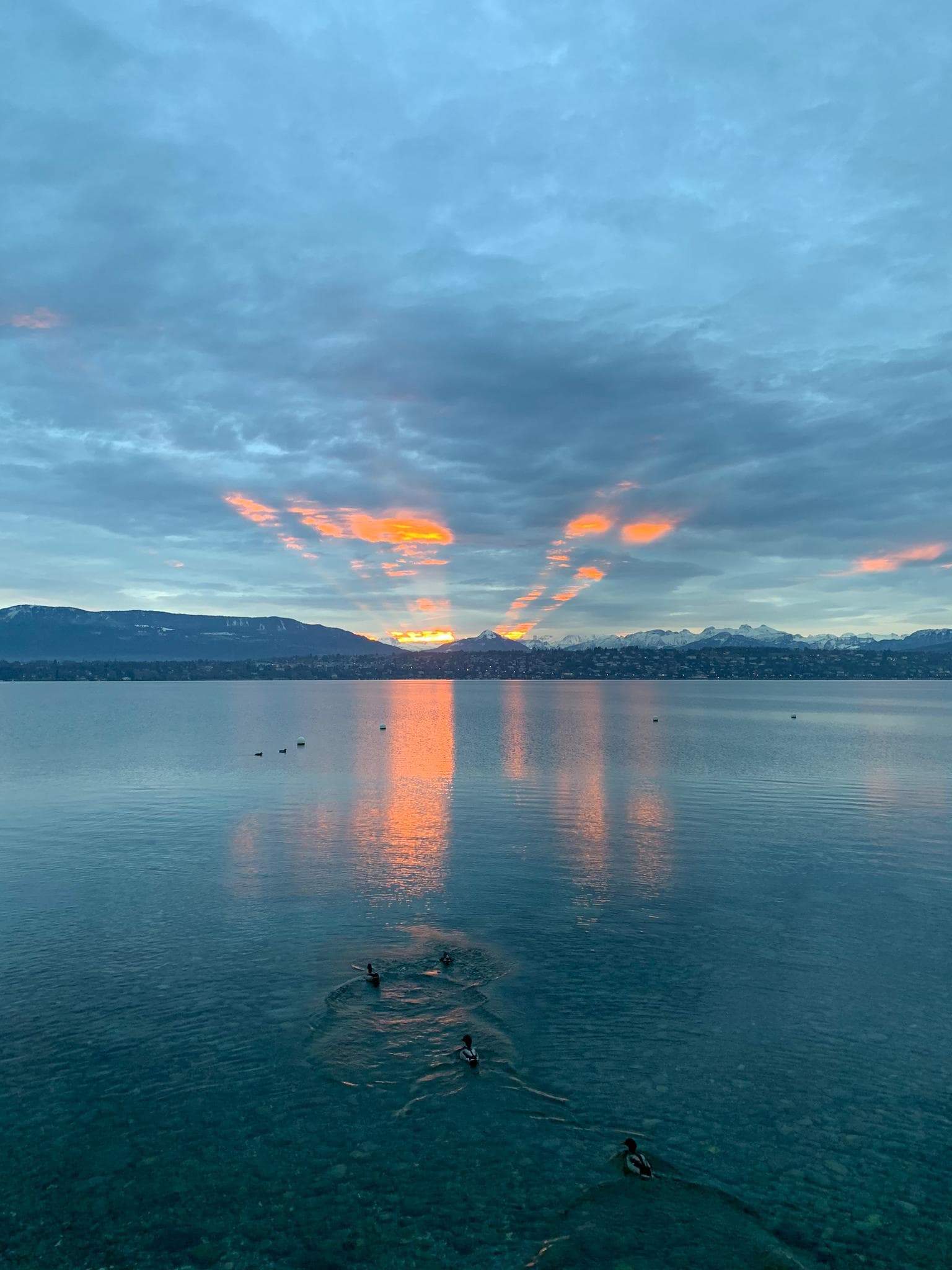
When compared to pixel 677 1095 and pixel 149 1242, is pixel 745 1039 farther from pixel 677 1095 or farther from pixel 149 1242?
pixel 149 1242

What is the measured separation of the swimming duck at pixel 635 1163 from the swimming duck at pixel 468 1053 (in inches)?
245

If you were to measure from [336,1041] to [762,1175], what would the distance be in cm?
1459

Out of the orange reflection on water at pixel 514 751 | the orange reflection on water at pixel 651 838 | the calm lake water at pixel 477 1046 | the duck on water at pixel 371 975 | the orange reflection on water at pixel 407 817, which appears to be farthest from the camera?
the orange reflection on water at pixel 514 751

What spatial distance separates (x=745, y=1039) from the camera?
27.9 m

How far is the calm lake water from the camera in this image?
1947cm

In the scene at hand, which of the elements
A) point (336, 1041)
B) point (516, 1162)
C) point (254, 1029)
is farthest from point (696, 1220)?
point (254, 1029)

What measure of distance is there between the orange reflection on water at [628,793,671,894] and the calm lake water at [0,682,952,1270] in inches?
20.3

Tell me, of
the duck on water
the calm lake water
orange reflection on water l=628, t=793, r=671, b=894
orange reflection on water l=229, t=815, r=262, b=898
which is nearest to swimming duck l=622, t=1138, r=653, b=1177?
the calm lake water

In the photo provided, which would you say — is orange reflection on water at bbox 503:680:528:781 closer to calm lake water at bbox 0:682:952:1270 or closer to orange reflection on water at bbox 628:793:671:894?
orange reflection on water at bbox 628:793:671:894

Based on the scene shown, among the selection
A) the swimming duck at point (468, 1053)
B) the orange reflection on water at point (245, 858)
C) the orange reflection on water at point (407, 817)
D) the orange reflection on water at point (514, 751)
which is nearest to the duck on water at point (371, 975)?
the swimming duck at point (468, 1053)

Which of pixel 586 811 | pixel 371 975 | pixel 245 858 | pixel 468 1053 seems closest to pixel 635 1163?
pixel 468 1053

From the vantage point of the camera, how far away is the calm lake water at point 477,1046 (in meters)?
19.5

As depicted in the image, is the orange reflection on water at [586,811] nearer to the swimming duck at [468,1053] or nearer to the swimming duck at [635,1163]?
the swimming duck at [468,1053]

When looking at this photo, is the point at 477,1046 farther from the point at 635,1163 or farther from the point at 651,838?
the point at 651,838
